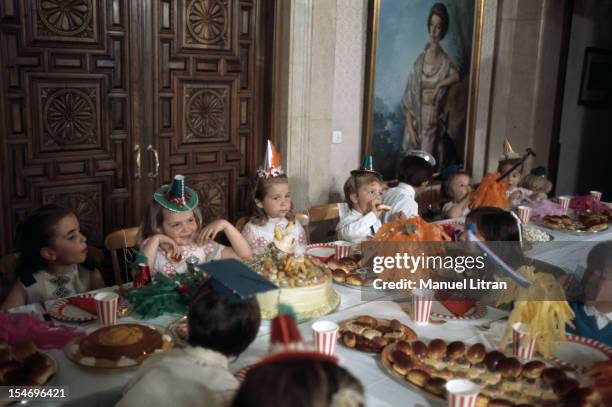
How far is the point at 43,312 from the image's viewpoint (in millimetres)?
2568

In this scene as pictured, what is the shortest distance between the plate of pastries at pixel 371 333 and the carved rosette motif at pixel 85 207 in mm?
2544

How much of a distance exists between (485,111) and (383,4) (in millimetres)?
2111

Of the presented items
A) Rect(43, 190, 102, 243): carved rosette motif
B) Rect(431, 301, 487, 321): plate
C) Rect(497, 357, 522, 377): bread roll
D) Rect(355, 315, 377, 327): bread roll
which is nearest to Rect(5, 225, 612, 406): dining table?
Rect(431, 301, 487, 321): plate

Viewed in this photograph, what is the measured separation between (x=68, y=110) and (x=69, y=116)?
40mm

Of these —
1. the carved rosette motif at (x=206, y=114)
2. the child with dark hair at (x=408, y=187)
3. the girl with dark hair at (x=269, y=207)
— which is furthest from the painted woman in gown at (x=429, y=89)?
the girl with dark hair at (x=269, y=207)

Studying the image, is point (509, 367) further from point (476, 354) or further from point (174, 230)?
point (174, 230)

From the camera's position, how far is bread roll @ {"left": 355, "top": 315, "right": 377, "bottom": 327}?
2.45 meters

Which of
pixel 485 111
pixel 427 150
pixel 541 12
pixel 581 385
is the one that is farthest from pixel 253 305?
pixel 541 12

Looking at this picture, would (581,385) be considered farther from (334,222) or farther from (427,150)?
(427,150)

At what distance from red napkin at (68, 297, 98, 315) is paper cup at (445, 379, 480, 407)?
1.47 metres

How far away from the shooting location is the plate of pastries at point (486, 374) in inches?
76.4

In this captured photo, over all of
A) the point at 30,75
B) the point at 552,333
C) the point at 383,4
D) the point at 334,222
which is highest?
the point at 383,4

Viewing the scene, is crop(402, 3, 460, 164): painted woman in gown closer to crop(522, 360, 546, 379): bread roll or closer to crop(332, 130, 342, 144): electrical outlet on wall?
crop(332, 130, 342, 144): electrical outlet on wall

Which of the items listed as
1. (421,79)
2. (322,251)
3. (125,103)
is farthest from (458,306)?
(421,79)
